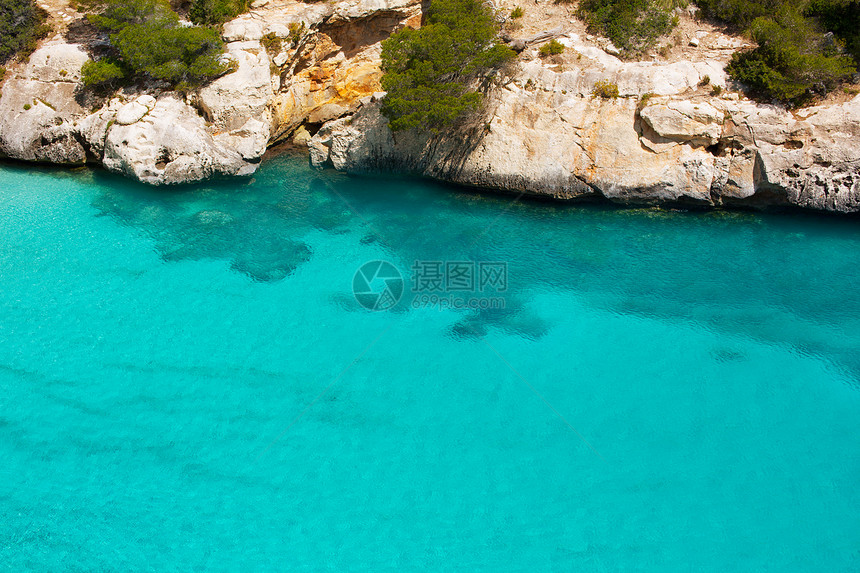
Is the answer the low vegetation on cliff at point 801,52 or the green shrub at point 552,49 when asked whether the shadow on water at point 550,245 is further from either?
the green shrub at point 552,49

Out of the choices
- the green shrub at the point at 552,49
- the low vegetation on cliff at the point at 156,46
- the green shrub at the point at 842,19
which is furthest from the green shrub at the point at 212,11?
the green shrub at the point at 842,19

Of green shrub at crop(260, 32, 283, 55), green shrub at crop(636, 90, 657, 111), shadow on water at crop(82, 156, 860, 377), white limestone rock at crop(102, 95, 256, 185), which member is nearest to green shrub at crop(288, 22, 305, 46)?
green shrub at crop(260, 32, 283, 55)

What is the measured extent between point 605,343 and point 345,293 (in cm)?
776

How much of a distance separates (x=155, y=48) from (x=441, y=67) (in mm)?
10992

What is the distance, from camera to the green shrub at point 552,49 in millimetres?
22812

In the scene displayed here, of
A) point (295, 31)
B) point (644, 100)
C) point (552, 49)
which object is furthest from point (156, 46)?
point (644, 100)

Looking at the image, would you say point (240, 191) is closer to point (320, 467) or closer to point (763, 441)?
point (320, 467)

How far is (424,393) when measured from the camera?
50.9 ft

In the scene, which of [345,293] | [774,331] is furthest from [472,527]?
[774,331]

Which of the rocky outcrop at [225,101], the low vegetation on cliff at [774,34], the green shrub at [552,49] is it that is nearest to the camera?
the low vegetation on cliff at [774,34]

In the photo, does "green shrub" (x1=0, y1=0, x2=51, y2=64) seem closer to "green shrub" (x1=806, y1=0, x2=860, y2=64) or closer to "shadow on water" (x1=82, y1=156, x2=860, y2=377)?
"shadow on water" (x1=82, y1=156, x2=860, y2=377)

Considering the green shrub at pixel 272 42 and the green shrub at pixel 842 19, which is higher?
the green shrub at pixel 842 19

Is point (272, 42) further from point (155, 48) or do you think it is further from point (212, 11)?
point (155, 48)

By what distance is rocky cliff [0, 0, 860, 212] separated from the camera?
20.5 meters
